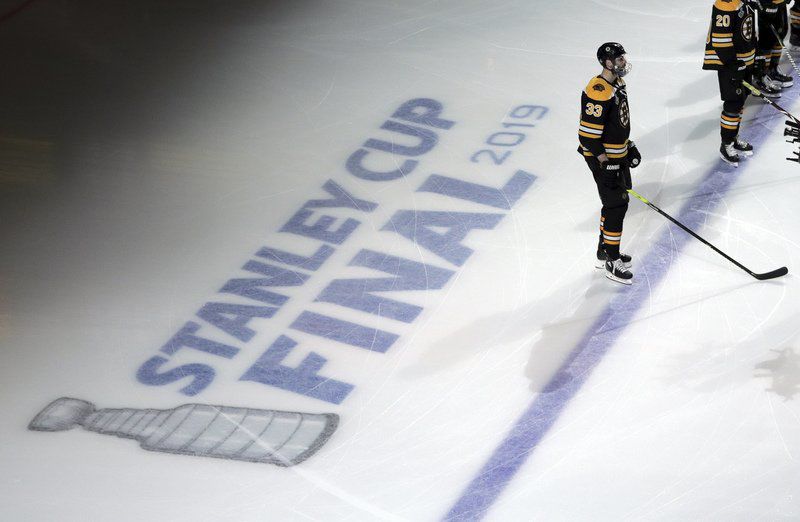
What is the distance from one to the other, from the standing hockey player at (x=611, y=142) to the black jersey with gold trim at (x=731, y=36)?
3.44 feet

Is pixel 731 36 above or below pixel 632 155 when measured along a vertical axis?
above

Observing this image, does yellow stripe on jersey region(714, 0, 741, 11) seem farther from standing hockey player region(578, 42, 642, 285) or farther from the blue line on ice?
standing hockey player region(578, 42, 642, 285)

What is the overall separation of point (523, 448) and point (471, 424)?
29cm

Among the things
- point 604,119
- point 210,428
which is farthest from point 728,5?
point 210,428

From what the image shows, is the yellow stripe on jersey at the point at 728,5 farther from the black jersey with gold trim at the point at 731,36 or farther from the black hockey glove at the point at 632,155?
the black hockey glove at the point at 632,155

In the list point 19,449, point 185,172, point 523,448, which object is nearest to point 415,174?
point 185,172

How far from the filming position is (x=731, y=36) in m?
6.10

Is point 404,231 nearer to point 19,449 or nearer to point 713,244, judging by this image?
point 713,244

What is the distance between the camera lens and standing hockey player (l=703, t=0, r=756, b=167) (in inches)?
239

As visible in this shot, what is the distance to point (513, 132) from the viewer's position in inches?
273

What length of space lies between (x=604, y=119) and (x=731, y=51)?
1344 mm

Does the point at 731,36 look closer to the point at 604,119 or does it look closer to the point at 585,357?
the point at 604,119

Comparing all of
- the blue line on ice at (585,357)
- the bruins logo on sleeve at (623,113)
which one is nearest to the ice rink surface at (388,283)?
the blue line on ice at (585,357)

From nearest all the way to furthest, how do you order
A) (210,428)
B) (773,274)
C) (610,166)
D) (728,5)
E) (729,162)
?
(210,428), (610,166), (773,274), (728,5), (729,162)
